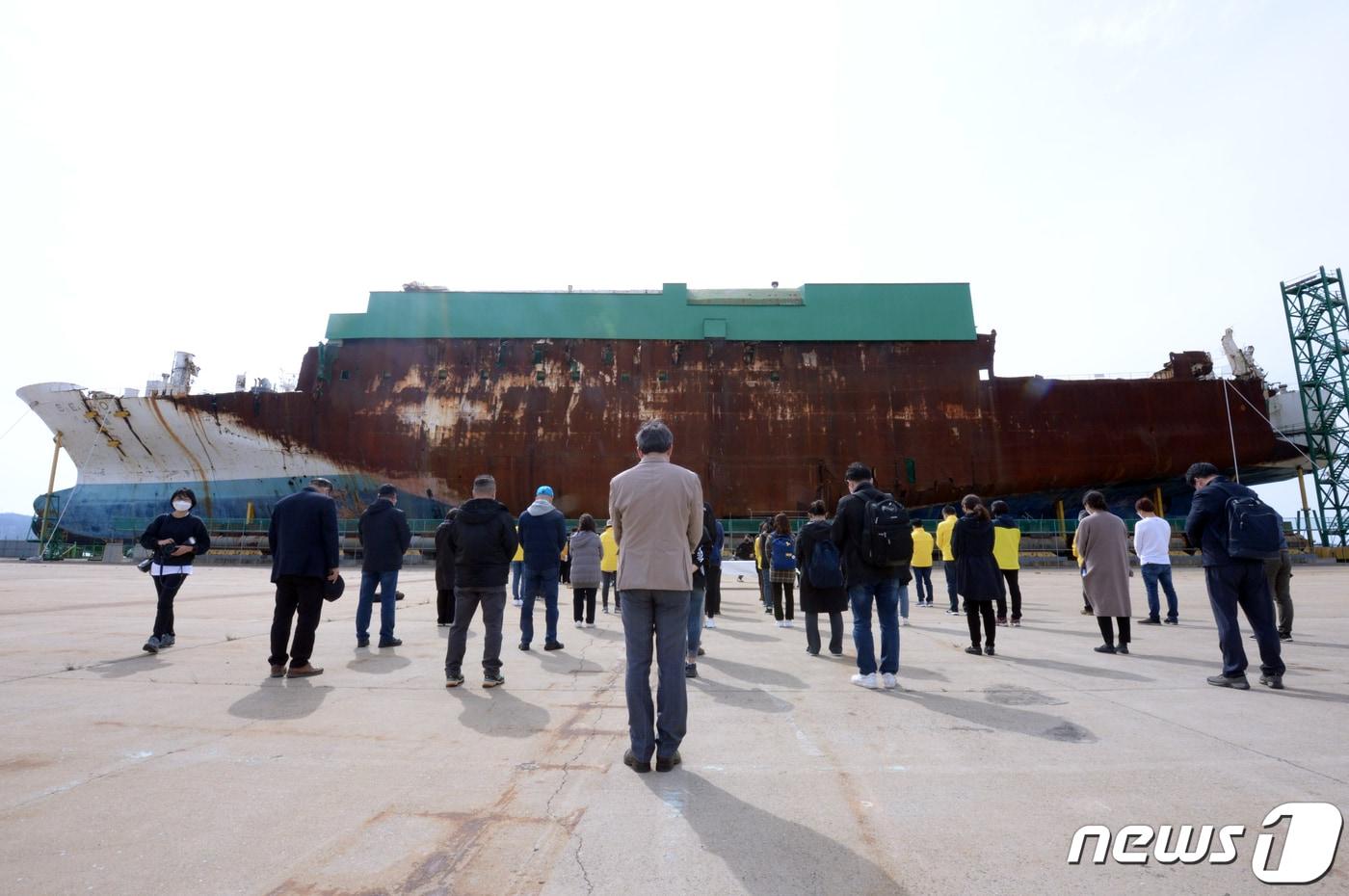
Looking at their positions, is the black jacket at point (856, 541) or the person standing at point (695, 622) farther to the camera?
the person standing at point (695, 622)

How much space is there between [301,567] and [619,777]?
339 centimetres

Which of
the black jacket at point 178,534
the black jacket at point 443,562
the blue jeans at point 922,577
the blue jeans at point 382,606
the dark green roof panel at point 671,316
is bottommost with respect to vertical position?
the blue jeans at point 922,577

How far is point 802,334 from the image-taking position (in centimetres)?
2683

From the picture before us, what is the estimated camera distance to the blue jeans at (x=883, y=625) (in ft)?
14.4

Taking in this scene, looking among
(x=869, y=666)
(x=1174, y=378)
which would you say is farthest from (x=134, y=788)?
(x=1174, y=378)

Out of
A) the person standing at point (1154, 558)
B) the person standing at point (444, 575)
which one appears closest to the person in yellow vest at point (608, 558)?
the person standing at point (444, 575)

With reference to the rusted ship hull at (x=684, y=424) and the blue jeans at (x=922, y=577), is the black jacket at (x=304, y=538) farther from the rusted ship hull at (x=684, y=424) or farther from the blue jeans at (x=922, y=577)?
the rusted ship hull at (x=684, y=424)

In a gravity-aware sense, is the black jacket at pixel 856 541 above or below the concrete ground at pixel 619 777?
above

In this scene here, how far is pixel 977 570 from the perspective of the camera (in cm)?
538

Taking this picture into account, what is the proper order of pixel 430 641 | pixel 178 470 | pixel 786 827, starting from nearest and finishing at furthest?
1. pixel 786 827
2. pixel 430 641
3. pixel 178 470

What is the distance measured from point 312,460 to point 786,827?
28.6 m

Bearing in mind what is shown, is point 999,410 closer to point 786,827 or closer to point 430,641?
point 430,641

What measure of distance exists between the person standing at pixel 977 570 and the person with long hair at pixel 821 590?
3.48ft

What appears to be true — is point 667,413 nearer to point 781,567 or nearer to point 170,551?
point 781,567
